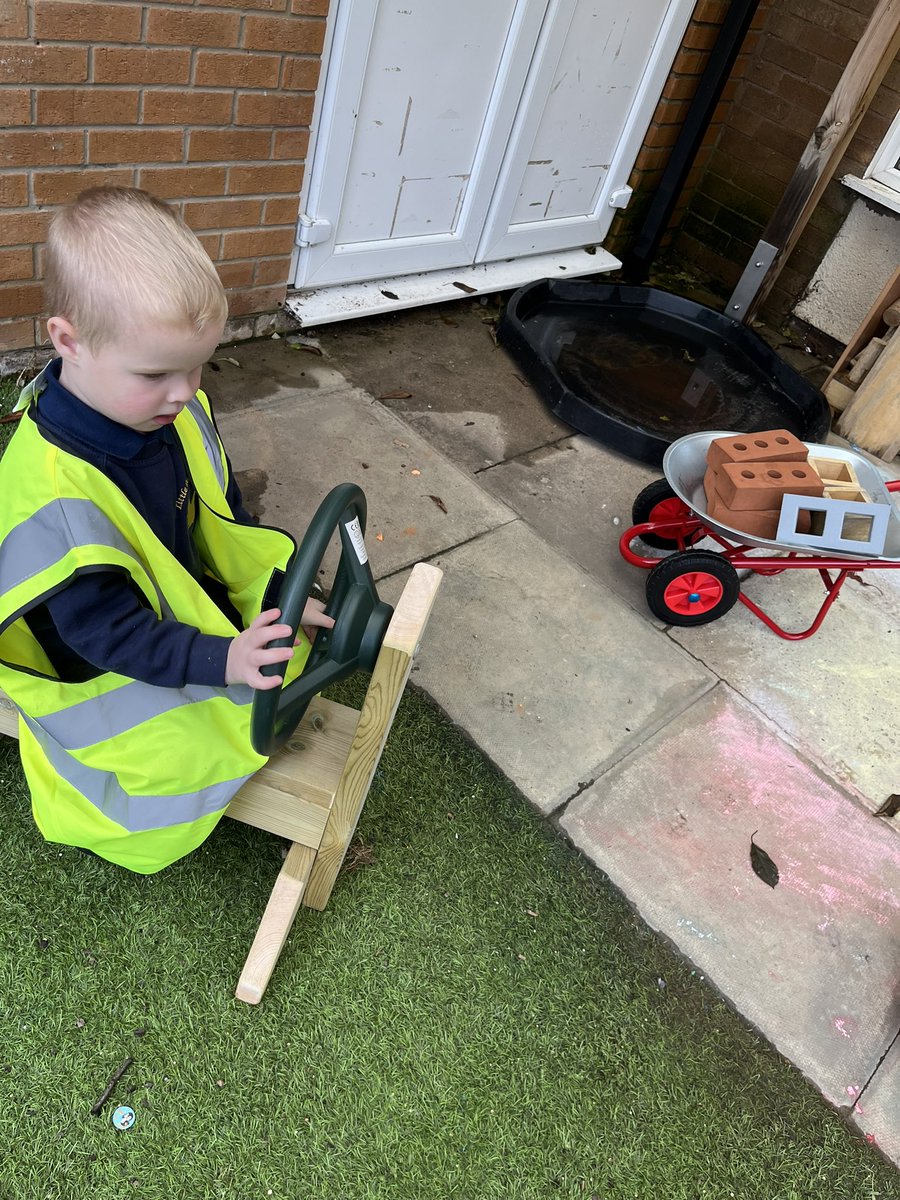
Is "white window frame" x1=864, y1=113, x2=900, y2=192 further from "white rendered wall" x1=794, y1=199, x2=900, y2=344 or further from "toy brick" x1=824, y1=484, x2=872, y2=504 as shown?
"toy brick" x1=824, y1=484, x2=872, y2=504

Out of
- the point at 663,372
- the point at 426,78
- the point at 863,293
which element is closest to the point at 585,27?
the point at 426,78

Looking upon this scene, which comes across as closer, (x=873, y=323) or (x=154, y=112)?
(x=154, y=112)

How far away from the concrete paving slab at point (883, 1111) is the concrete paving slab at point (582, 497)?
4.52ft

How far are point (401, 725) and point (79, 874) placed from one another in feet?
2.82

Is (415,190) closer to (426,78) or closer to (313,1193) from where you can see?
(426,78)

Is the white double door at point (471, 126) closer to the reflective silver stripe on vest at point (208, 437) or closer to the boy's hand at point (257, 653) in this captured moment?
the reflective silver stripe on vest at point (208, 437)

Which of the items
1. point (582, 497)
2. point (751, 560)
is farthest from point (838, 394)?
point (751, 560)

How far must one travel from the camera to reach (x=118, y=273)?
1318 millimetres

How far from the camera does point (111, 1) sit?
2.43 meters

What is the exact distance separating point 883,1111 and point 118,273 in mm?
2259

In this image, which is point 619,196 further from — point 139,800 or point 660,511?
point 139,800

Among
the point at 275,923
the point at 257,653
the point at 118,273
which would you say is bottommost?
the point at 275,923

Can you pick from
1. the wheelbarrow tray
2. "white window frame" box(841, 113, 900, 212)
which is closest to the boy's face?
the wheelbarrow tray

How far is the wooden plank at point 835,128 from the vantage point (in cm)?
374
